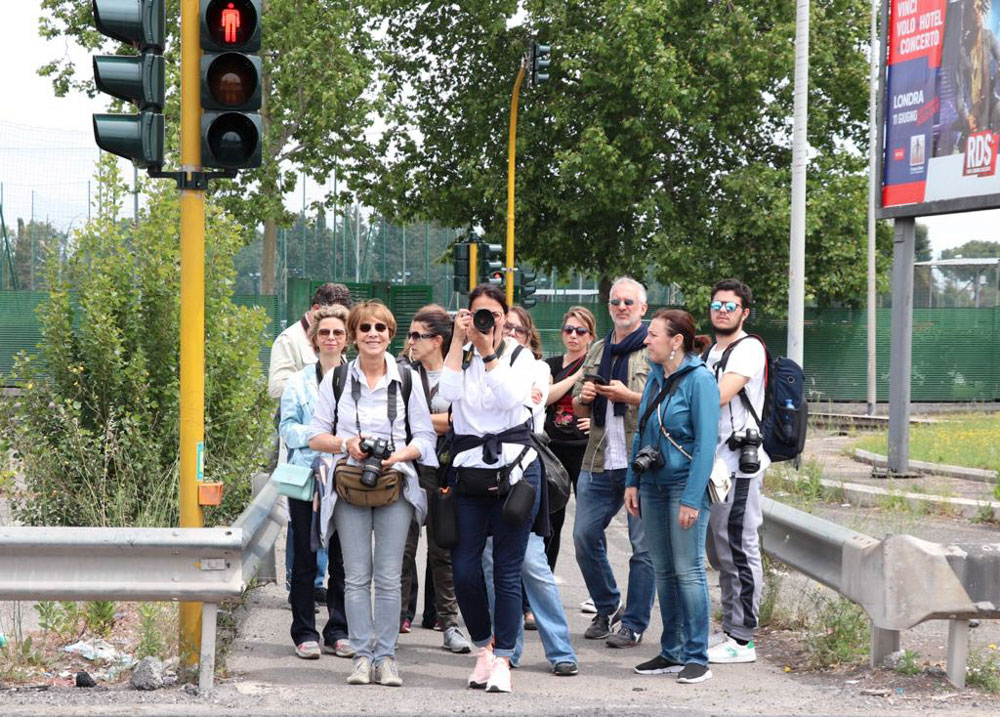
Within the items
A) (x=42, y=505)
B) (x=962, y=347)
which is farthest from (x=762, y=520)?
(x=962, y=347)

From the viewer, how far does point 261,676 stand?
6.61 meters

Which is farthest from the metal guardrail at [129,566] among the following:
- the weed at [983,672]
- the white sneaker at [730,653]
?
the weed at [983,672]

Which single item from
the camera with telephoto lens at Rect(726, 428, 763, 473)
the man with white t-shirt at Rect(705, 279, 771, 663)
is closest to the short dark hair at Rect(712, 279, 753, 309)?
the man with white t-shirt at Rect(705, 279, 771, 663)

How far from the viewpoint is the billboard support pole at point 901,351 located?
15.9 m

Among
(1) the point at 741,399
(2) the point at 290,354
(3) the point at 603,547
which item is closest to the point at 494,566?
(3) the point at 603,547

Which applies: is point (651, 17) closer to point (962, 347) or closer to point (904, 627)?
point (962, 347)

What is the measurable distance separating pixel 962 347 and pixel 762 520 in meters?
28.1

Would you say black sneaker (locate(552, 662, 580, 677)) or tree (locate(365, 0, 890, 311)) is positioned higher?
tree (locate(365, 0, 890, 311))

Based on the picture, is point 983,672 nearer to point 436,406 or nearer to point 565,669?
point 565,669

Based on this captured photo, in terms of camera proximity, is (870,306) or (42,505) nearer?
(42,505)

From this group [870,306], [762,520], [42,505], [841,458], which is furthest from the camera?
[870,306]

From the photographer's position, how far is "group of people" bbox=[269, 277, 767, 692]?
6.52m

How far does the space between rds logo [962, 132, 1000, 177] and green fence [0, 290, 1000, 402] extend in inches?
737

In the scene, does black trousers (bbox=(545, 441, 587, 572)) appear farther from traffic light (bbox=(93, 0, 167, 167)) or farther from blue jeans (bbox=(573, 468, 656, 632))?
traffic light (bbox=(93, 0, 167, 167))
